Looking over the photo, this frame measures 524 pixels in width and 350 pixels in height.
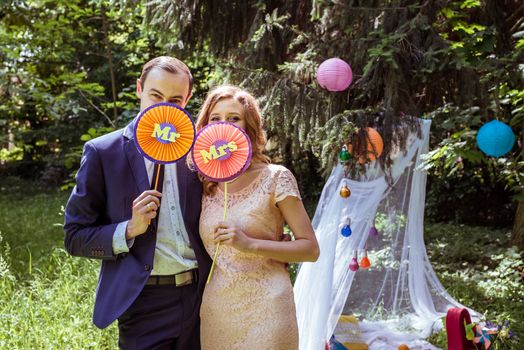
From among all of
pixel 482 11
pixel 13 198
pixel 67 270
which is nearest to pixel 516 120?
pixel 482 11

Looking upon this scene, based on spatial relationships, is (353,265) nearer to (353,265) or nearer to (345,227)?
(353,265)

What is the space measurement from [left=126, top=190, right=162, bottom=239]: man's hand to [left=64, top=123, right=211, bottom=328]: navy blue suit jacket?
0.08 metres

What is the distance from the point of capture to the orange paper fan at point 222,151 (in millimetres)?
1895

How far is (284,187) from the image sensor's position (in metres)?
1.97

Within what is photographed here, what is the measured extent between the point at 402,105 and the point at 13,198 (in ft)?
33.2

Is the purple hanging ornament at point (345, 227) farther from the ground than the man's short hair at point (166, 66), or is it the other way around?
the man's short hair at point (166, 66)

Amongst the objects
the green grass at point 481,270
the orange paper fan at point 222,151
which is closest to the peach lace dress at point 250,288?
the orange paper fan at point 222,151

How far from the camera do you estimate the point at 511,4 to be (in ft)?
18.1

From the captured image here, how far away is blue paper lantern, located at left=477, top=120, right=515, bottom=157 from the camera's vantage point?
361 cm

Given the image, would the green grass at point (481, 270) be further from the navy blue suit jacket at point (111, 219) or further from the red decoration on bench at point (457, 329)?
the navy blue suit jacket at point (111, 219)

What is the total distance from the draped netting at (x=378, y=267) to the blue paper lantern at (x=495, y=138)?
589 millimetres

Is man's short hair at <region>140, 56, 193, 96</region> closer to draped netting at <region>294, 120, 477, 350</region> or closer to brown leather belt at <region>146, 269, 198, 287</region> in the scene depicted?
brown leather belt at <region>146, 269, 198, 287</region>

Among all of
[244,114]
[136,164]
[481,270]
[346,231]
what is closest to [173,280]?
[136,164]

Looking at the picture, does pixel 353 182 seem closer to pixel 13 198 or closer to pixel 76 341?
pixel 76 341
